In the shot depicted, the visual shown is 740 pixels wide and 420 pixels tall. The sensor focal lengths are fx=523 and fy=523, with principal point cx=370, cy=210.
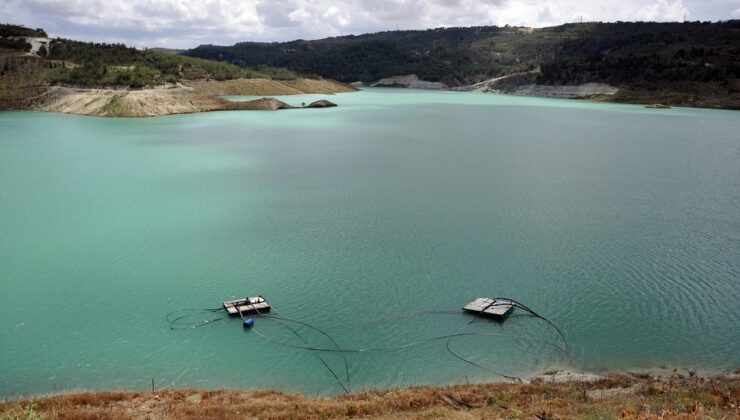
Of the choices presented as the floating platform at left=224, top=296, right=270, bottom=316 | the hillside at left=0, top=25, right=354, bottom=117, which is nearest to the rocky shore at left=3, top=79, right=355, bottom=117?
the hillside at left=0, top=25, right=354, bottom=117

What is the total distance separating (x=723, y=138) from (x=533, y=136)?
53.5 feet

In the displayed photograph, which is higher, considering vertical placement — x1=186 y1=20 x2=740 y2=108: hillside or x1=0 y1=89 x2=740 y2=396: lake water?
x1=186 y1=20 x2=740 y2=108: hillside

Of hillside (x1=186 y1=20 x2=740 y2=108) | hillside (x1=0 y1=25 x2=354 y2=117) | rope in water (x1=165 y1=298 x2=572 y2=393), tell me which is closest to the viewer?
rope in water (x1=165 y1=298 x2=572 y2=393)

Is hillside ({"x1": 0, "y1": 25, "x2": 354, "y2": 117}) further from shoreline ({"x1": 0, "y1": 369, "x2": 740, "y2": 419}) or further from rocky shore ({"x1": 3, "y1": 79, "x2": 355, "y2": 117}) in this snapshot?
shoreline ({"x1": 0, "y1": 369, "x2": 740, "y2": 419})

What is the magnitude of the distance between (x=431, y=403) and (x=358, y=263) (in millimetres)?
7645

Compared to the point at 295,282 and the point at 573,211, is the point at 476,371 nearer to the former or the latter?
the point at 295,282

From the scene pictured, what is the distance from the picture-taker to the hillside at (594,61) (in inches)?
3430

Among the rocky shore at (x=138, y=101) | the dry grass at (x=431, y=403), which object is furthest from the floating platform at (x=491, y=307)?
the rocky shore at (x=138, y=101)

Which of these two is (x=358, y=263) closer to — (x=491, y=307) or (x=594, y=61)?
(x=491, y=307)

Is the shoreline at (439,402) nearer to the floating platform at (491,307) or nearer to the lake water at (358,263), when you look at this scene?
the lake water at (358,263)

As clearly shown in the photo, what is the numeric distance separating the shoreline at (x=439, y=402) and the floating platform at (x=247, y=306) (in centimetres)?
326

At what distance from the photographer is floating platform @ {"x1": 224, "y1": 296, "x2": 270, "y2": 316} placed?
1288 centimetres

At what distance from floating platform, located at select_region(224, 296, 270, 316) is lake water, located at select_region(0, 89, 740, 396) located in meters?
0.35

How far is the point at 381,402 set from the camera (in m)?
8.93
